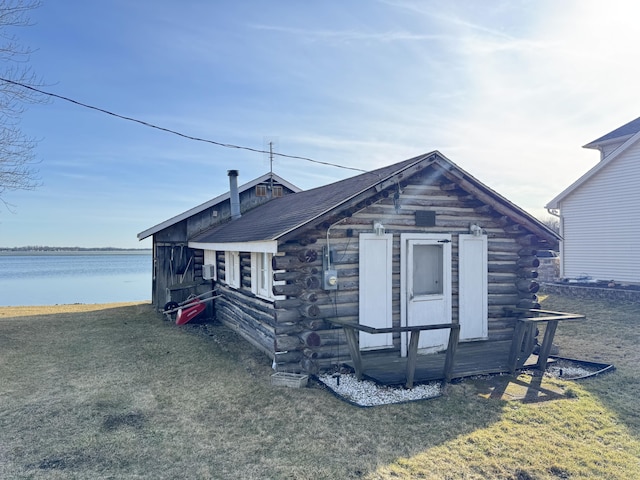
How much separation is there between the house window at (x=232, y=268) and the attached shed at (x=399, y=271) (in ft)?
4.37

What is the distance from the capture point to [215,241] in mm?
11664

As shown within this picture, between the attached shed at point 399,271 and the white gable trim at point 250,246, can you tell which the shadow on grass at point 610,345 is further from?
the white gable trim at point 250,246

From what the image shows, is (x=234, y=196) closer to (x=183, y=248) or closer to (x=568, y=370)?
(x=183, y=248)

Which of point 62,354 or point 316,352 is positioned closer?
point 316,352

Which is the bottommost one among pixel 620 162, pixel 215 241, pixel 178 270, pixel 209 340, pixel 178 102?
pixel 209 340

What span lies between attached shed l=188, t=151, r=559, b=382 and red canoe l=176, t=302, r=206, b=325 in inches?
143

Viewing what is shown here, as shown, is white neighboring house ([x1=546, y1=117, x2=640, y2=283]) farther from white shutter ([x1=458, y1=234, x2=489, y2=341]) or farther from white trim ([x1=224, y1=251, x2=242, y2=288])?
white trim ([x1=224, y1=251, x2=242, y2=288])

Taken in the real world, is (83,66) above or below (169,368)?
above

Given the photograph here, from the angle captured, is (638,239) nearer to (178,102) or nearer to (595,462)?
(595,462)

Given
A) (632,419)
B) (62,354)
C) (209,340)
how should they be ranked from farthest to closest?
(209,340) → (62,354) → (632,419)

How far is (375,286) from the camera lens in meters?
7.96

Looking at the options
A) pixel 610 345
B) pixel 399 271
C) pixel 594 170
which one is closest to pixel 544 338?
pixel 399 271

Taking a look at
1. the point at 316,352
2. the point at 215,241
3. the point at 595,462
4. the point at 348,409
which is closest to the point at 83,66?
the point at 215,241

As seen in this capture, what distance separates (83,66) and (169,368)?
8207 millimetres
